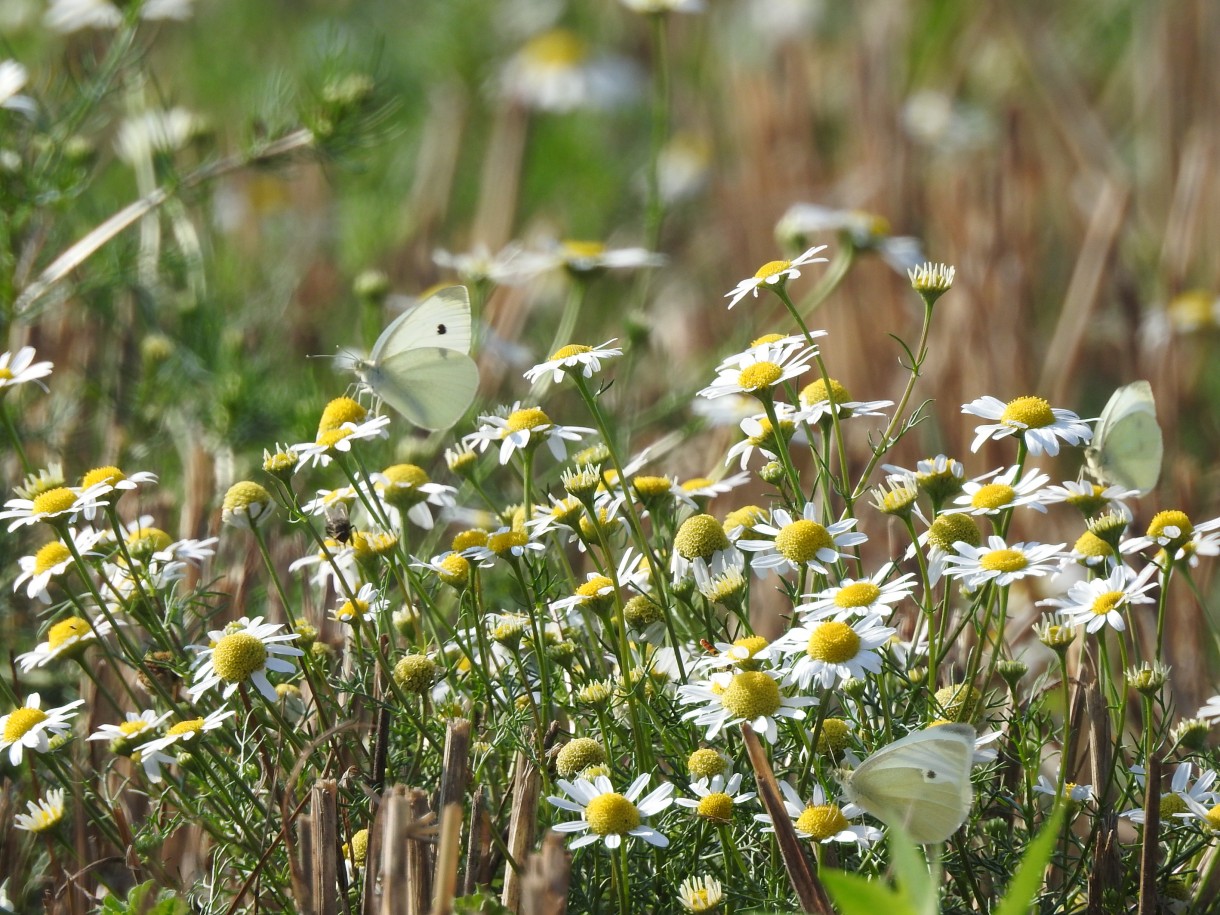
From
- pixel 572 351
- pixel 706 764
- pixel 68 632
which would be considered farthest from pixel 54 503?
pixel 706 764

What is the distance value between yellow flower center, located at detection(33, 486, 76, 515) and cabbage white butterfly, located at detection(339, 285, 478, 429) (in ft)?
1.17

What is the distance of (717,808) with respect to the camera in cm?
99

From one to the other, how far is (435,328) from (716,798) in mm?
696

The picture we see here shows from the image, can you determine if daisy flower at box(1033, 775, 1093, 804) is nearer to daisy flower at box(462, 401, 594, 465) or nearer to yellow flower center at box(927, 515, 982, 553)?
yellow flower center at box(927, 515, 982, 553)

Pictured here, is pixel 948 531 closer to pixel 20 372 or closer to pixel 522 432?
pixel 522 432

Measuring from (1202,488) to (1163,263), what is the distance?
0.77 meters

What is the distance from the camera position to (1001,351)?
→ 2.98 m

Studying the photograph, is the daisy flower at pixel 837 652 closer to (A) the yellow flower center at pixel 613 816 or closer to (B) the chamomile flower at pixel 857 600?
(B) the chamomile flower at pixel 857 600

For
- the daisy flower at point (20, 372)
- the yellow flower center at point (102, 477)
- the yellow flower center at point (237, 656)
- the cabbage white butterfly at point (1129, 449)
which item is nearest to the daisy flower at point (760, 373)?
the cabbage white butterfly at point (1129, 449)

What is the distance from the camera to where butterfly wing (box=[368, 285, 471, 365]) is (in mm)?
1485

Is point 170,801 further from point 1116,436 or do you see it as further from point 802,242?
point 802,242

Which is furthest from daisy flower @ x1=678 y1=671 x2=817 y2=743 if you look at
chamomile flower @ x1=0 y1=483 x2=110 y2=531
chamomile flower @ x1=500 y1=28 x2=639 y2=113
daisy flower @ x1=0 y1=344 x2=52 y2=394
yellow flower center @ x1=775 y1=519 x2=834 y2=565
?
chamomile flower @ x1=500 y1=28 x2=639 y2=113

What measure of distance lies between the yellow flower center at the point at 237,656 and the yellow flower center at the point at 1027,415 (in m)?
0.65

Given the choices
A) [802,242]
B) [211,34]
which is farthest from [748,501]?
[211,34]
